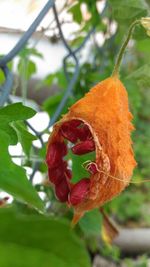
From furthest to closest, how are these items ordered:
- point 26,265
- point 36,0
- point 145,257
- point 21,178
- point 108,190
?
point 145,257 < point 36,0 < point 108,190 < point 21,178 < point 26,265

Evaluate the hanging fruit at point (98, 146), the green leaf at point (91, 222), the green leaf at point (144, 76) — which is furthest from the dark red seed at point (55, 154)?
the green leaf at point (91, 222)

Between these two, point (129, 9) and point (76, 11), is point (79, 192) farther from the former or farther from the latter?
point (76, 11)

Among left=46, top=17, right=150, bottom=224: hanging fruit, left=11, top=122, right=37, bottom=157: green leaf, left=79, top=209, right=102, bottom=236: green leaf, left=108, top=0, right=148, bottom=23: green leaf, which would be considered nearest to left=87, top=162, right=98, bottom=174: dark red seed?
left=46, top=17, right=150, bottom=224: hanging fruit

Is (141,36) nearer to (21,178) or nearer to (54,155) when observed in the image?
(54,155)

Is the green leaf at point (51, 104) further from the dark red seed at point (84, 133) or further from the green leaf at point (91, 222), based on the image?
the dark red seed at point (84, 133)

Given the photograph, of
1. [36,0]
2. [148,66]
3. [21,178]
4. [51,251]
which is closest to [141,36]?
[148,66]

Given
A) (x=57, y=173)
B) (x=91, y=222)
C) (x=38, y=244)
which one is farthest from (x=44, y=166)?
(x=38, y=244)
